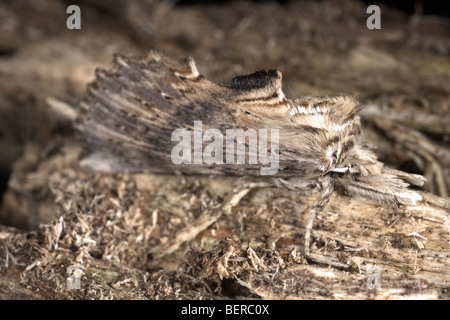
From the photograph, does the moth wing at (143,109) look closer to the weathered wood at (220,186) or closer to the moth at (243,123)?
the moth at (243,123)

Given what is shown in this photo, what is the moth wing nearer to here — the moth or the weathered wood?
the moth

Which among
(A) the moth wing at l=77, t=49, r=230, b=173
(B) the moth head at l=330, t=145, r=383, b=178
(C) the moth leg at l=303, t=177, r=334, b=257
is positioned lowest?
(C) the moth leg at l=303, t=177, r=334, b=257

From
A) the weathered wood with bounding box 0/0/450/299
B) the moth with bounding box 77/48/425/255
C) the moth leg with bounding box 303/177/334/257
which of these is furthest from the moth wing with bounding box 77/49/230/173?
the moth leg with bounding box 303/177/334/257

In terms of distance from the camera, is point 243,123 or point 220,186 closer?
point 243,123

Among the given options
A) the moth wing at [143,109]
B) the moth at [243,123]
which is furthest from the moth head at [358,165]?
the moth wing at [143,109]

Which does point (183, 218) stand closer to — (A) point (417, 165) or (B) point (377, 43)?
(A) point (417, 165)

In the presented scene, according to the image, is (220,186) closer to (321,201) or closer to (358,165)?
(321,201)

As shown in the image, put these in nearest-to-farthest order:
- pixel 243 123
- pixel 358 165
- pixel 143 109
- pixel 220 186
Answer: pixel 243 123 → pixel 358 165 → pixel 143 109 → pixel 220 186

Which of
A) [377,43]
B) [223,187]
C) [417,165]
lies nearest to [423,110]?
[417,165]

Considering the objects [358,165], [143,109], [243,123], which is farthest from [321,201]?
[143,109]

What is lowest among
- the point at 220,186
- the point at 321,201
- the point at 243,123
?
the point at 321,201
